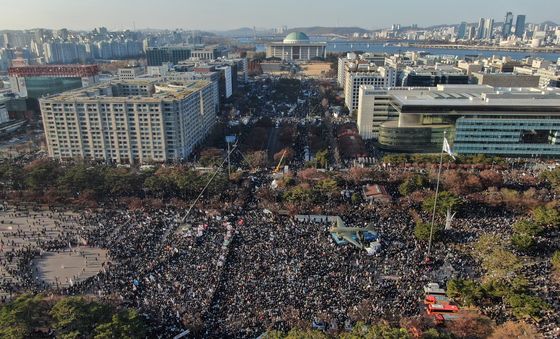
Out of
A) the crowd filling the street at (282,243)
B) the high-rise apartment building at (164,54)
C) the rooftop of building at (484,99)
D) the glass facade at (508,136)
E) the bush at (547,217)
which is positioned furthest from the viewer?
the high-rise apartment building at (164,54)

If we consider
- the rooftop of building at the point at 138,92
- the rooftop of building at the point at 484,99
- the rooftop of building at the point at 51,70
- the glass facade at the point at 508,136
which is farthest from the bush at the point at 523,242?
the rooftop of building at the point at 51,70

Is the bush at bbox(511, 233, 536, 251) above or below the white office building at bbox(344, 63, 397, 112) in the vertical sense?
below

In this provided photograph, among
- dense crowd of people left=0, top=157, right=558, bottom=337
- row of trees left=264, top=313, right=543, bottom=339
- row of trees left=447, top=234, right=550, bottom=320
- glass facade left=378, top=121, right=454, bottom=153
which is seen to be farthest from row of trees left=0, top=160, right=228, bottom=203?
glass facade left=378, top=121, right=454, bottom=153

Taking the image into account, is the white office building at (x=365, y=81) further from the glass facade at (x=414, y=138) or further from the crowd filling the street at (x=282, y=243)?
the crowd filling the street at (x=282, y=243)

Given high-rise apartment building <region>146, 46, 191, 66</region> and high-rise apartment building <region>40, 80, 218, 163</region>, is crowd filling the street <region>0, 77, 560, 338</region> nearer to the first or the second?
high-rise apartment building <region>40, 80, 218, 163</region>

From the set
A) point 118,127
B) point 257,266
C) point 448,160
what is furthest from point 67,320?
point 448,160

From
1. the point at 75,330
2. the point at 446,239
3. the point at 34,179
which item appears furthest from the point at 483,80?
the point at 75,330
